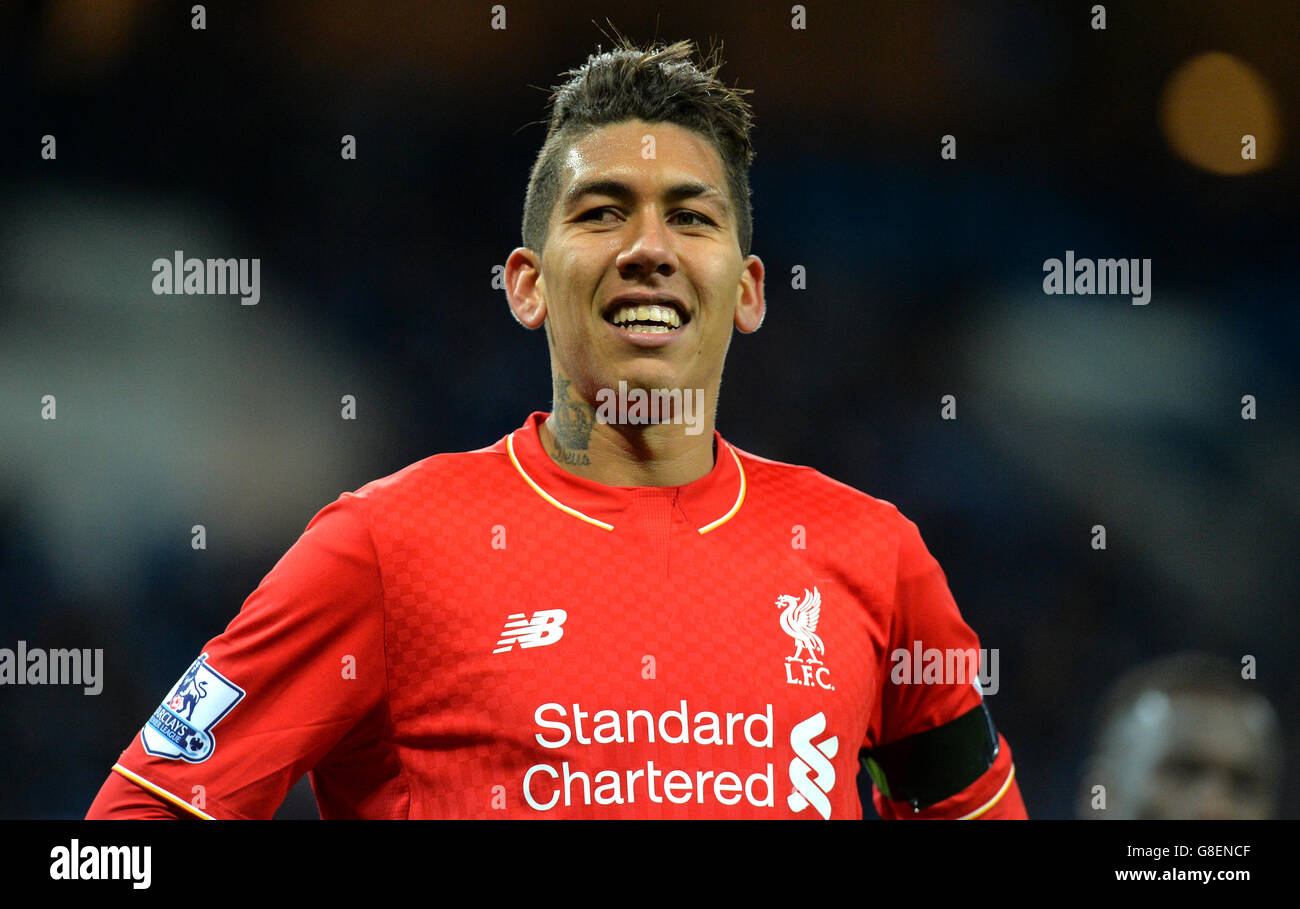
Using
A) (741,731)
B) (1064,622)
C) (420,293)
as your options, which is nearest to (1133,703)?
(1064,622)

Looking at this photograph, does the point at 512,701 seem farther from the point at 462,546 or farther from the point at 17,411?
the point at 17,411

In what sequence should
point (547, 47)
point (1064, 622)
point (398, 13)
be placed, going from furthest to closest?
point (1064, 622) → point (398, 13) → point (547, 47)

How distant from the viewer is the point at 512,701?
2.12 m

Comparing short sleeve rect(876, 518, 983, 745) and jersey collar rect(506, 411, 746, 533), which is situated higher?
jersey collar rect(506, 411, 746, 533)

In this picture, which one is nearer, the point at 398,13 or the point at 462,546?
the point at 462,546

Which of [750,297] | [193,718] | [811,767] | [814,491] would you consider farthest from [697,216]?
[193,718]

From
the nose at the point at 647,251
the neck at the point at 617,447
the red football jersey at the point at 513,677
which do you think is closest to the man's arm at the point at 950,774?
the red football jersey at the point at 513,677

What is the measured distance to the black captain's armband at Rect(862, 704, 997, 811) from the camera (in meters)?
2.52

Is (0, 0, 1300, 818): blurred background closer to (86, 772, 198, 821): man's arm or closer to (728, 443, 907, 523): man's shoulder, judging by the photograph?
(728, 443, 907, 523): man's shoulder

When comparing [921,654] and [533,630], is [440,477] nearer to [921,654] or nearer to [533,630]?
[533,630]

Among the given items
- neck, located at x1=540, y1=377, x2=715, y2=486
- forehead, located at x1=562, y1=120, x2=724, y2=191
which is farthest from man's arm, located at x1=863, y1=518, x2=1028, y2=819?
forehead, located at x1=562, y1=120, x2=724, y2=191

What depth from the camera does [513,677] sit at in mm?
2137

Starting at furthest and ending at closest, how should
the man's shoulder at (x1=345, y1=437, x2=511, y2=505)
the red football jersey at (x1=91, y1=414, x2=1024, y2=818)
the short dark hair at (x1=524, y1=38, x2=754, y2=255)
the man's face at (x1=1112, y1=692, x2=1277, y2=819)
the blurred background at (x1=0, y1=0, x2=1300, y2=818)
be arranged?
the blurred background at (x1=0, y1=0, x2=1300, y2=818), the man's face at (x1=1112, y1=692, x2=1277, y2=819), the short dark hair at (x1=524, y1=38, x2=754, y2=255), the man's shoulder at (x1=345, y1=437, x2=511, y2=505), the red football jersey at (x1=91, y1=414, x2=1024, y2=818)
